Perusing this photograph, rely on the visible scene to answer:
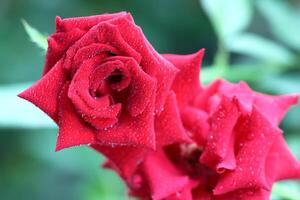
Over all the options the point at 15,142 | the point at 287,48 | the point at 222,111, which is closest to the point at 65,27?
the point at 222,111

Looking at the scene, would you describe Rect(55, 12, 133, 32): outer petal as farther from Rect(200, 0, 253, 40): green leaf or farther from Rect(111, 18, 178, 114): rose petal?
Rect(200, 0, 253, 40): green leaf

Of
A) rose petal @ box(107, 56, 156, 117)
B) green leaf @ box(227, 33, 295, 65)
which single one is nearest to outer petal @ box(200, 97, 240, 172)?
rose petal @ box(107, 56, 156, 117)

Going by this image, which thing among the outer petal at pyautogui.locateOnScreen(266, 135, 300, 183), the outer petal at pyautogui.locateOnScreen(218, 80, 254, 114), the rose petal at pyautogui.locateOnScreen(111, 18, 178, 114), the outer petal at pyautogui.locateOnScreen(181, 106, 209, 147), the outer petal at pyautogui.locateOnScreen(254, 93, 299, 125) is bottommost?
the outer petal at pyautogui.locateOnScreen(266, 135, 300, 183)

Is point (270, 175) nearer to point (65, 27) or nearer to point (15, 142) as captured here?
point (65, 27)

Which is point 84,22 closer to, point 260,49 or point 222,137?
point 222,137

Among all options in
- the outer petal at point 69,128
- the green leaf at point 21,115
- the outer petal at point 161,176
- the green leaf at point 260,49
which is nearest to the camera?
the outer petal at point 69,128

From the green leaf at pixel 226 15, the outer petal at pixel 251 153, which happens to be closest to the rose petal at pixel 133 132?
the outer petal at pixel 251 153

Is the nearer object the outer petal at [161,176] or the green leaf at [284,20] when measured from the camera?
the outer petal at [161,176]

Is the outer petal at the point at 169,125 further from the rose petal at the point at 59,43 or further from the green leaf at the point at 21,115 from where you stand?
the green leaf at the point at 21,115

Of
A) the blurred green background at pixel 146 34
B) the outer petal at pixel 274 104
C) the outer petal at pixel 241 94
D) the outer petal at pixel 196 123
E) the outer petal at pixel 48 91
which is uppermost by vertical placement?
the outer petal at pixel 48 91
